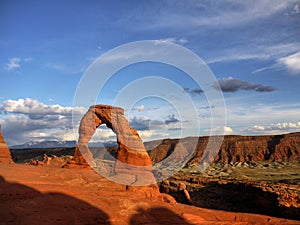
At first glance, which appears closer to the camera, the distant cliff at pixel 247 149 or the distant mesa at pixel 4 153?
the distant mesa at pixel 4 153

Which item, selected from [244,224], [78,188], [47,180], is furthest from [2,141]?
[244,224]

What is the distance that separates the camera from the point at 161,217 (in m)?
13.9

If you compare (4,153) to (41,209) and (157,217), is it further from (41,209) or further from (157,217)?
(157,217)

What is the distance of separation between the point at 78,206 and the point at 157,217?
13.9ft

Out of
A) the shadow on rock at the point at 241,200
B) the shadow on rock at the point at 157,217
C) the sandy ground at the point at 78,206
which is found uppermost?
the sandy ground at the point at 78,206

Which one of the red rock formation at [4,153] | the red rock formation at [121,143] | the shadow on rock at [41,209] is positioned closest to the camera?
the shadow on rock at [41,209]

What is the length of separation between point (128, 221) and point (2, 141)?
18336 mm

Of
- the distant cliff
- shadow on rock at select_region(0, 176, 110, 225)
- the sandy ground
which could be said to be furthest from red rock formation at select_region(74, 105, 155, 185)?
the distant cliff

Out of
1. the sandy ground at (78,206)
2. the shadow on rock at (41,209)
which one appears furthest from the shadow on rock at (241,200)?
the shadow on rock at (41,209)

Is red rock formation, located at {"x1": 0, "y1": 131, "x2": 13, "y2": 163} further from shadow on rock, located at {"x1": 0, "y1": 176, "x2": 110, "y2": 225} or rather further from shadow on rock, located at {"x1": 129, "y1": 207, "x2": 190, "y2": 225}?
shadow on rock, located at {"x1": 129, "y1": 207, "x2": 190, "y2": 225}

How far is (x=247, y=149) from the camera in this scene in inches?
3708

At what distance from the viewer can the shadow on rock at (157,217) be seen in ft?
43.2

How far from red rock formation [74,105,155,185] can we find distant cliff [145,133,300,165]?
211 ft

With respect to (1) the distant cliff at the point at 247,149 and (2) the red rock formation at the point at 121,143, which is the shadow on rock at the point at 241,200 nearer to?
(2) the red rock formation at the point at 121,143
